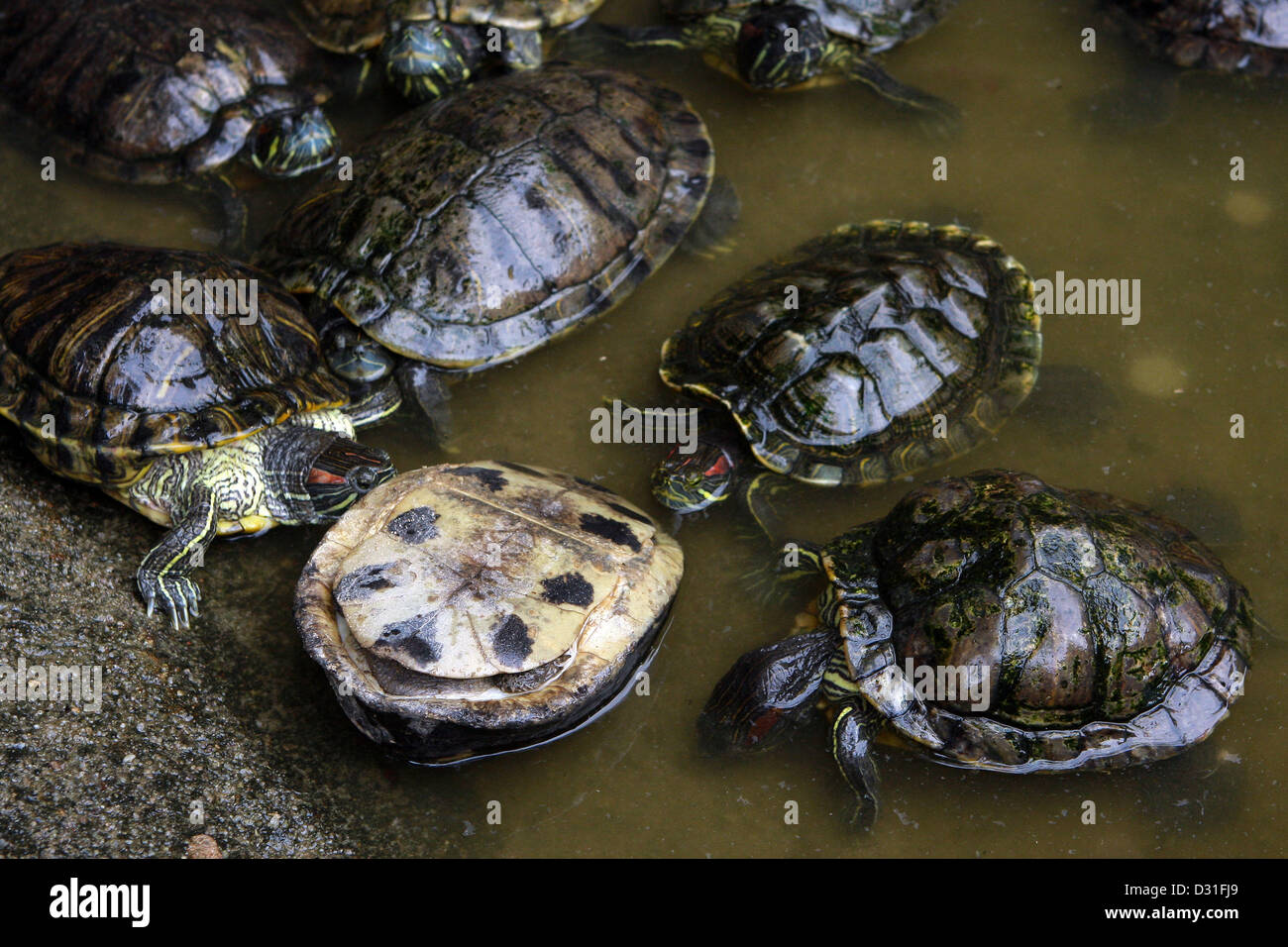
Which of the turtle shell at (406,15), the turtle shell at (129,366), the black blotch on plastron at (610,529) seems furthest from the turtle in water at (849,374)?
the turtle shell at (406,15)

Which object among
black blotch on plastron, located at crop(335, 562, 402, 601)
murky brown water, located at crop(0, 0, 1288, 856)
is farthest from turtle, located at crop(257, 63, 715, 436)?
black blotch on plastron, located at crop(335, 562, 402, 601)

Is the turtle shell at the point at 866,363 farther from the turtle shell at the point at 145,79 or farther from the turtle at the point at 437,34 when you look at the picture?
the turtle shell at the point at 145,79

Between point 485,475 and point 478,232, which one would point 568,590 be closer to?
point 485,475

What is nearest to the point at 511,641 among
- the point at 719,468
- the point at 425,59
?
the point at 719,468

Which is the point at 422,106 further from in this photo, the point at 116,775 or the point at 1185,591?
the point at 1185,591

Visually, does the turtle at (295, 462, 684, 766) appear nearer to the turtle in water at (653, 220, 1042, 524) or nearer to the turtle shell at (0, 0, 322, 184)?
the turtle in water at (653, 220, 1042, 524)
